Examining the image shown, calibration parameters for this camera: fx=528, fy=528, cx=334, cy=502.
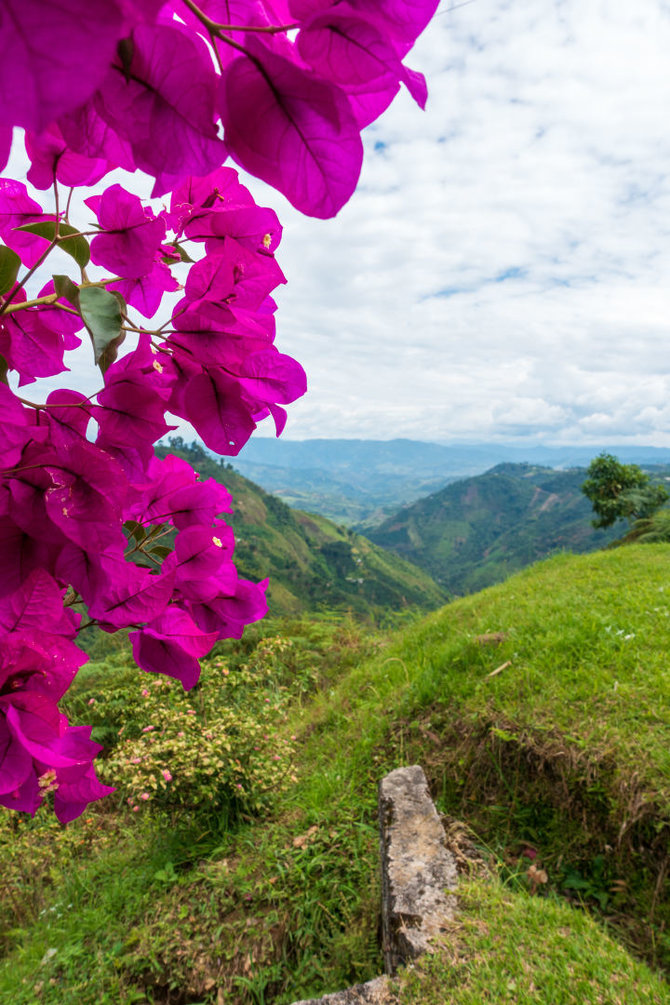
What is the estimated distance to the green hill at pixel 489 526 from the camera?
90.2 metres

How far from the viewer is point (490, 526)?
131125mm

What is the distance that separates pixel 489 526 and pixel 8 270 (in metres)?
137

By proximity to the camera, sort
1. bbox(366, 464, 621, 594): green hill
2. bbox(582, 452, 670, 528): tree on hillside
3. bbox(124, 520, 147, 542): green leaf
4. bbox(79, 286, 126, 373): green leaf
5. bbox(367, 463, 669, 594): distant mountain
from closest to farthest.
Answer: bbox(79, 286, 126, 373): green leaf → bbox(124, 520, 147, 542): green leaf → bbox(582, 452, 670, 528): tree on hillside → bbox(367, 463, 669, 594): distant mountain → bbox(366, 464, 621, 594): green hill

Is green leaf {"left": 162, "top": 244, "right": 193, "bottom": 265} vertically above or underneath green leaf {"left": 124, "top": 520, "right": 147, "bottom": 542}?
above

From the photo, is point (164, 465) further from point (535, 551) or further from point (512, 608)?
point (535, 551)

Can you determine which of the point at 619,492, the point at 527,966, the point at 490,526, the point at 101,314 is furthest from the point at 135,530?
the point at 490,526

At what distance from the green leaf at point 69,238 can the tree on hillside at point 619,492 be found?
67.6ft

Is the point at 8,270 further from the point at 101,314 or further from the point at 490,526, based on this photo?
the point at 490,526

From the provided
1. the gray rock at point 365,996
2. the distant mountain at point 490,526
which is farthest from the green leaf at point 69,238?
the distant mountain at point 490,526

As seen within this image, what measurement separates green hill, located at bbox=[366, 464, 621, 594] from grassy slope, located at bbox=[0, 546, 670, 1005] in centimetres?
8073

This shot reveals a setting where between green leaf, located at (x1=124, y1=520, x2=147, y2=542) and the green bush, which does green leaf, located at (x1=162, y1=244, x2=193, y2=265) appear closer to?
green leaf, located at (x1=124, y1=520, x2=147, y2=542)

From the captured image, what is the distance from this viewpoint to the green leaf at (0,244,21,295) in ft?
1.51

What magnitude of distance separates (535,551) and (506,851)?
88.2 meters

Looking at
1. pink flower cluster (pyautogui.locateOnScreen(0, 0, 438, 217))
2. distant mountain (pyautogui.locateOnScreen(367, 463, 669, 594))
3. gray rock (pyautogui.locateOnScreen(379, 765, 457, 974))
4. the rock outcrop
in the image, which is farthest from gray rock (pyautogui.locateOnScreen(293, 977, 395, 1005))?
distant mountain (pyautogui.locateOnScreen(367, 463, 669, 594))
